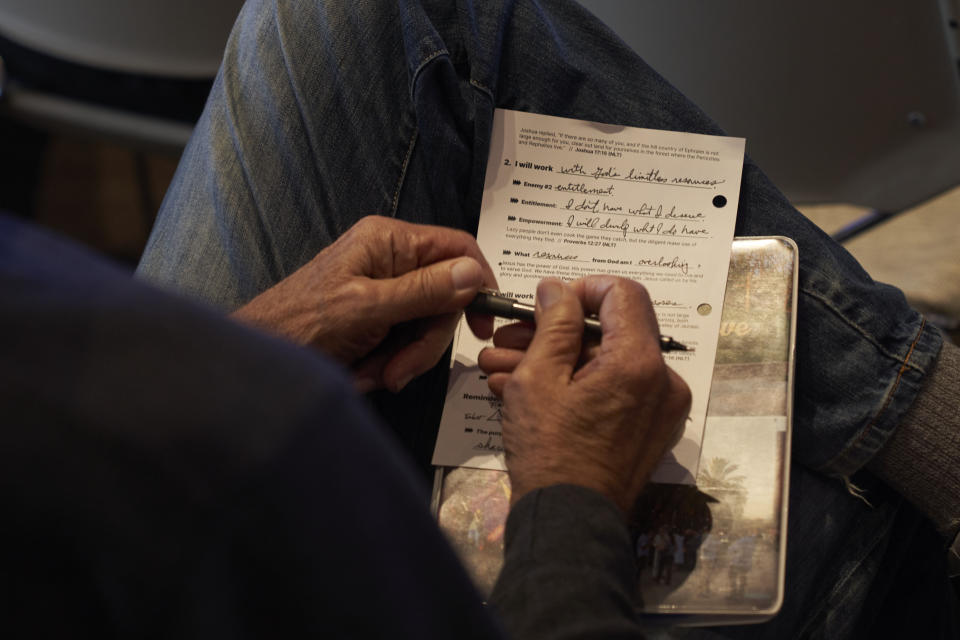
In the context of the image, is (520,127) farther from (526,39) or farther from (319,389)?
(319,389)

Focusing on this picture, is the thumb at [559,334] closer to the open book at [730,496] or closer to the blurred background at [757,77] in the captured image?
the open book at [730,496]

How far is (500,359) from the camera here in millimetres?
565

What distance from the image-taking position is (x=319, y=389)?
26 centimetres

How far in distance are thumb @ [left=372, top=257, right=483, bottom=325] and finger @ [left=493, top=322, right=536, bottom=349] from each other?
0.05 m

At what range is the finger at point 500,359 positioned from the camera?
1.85ft

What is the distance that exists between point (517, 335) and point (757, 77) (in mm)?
573

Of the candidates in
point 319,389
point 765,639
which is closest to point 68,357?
point 319,389

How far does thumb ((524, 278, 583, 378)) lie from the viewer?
502 mm

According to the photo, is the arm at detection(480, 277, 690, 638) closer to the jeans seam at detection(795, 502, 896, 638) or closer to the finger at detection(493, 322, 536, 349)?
the finger at detection(493, 322, 536, 349)

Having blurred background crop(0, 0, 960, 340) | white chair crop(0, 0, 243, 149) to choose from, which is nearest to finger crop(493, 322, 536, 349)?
blurred background crop(0, 0, 960, 340)

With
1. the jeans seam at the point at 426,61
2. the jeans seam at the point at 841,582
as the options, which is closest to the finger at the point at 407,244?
the jeans seam at the point at 426,61

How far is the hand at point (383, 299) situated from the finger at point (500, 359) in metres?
0.03

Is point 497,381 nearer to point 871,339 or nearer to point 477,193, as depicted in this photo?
point 477,193

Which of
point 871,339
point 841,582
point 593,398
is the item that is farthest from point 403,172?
point 841,582
